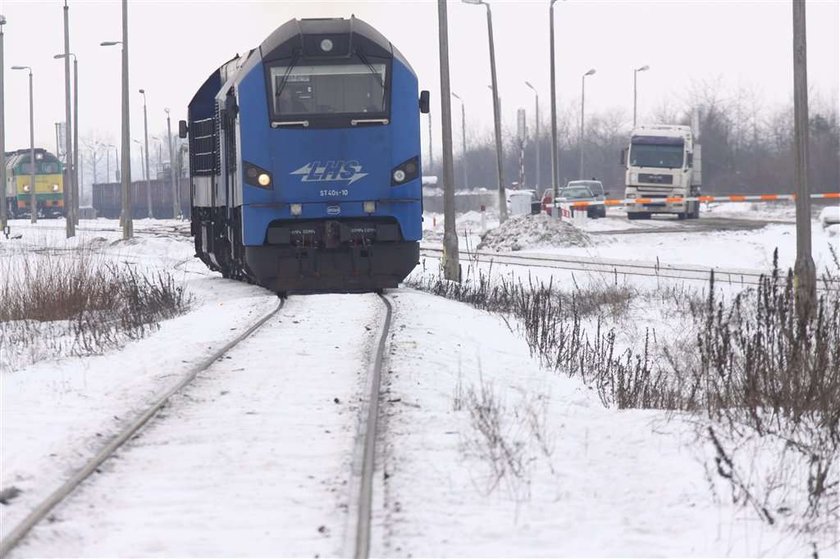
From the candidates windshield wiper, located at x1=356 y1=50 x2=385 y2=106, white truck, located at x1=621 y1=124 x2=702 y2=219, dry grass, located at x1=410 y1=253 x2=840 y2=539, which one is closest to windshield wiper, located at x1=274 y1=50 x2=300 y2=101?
windshield wiper, located at x1=356 y1=50 x2=385 y2=106

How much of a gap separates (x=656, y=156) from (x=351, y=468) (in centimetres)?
4149

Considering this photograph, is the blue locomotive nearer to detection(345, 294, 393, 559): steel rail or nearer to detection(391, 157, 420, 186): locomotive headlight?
detection(391, 157, 420, 186): locomotive headlight

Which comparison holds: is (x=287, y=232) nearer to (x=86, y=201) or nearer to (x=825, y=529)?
(x=825, y=529)

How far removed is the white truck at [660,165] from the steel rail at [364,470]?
38.3 m

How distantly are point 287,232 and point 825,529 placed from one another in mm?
10944

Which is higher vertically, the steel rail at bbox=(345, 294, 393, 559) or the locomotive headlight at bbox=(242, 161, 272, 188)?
the locomotive headlight at bbox=(242, 161, 272, 188)

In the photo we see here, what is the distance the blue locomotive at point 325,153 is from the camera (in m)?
15.9

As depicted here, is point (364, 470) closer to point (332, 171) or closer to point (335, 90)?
point (332, 171)

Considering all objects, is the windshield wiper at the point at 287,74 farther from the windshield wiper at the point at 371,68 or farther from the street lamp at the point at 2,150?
the street lamp at the point at 2,150

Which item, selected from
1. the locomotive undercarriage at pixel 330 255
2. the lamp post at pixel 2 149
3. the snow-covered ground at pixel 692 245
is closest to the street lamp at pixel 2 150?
the lamp post at pixel 2 149

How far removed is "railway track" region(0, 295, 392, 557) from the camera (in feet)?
17.3

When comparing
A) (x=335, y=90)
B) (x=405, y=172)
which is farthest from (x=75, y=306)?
(x=405, y=172)

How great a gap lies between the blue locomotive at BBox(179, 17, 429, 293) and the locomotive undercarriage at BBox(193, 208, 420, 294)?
13 mm

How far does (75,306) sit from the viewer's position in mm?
15430
